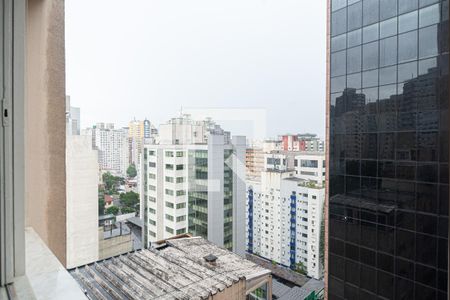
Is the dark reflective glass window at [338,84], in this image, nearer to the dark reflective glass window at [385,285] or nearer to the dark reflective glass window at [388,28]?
the dark reflective glass window at [388,28]

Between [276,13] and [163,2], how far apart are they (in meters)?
0.97

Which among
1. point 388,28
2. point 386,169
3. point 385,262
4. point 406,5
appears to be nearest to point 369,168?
point 386,169

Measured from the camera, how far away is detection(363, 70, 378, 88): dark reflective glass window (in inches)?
111

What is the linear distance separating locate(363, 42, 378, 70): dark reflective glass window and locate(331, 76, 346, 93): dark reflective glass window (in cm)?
28

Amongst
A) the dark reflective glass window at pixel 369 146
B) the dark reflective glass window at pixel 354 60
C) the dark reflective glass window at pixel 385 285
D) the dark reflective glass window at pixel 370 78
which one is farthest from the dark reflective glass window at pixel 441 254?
the dark reflective glass window at pixel 354 60

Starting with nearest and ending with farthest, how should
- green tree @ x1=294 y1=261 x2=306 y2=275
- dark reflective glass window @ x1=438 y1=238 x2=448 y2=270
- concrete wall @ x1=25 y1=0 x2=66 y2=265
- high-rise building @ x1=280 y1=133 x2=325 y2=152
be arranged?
concrete wall @ x1=25 y1=0 x2=66 y2=265
dark reflective glass window @ x1=438 y1=238 x2=448 y2=270
high-rise building @ x1=280 y1=133 x2=325 y2=152
green tree @ x1=294 y1=261 x2=306 y2=275

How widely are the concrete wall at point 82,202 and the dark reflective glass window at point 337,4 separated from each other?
10.3 ft

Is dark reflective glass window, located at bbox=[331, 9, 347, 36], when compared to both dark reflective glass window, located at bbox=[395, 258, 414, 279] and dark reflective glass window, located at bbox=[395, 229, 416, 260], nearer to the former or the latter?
dark reflective glass window, located at bbox=[395, 229, 416, 260]

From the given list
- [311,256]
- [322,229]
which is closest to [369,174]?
[322,229]

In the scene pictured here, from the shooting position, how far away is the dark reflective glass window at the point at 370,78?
111 inches

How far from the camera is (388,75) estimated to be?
8.86ft

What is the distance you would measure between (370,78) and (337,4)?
107 centimetres

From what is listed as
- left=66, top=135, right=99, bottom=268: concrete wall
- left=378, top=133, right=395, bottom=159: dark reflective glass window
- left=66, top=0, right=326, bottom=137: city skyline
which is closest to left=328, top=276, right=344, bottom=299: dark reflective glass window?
left=378, top=133, right=395, bottom=159: dark reflective glass window

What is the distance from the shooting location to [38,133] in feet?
3.89
